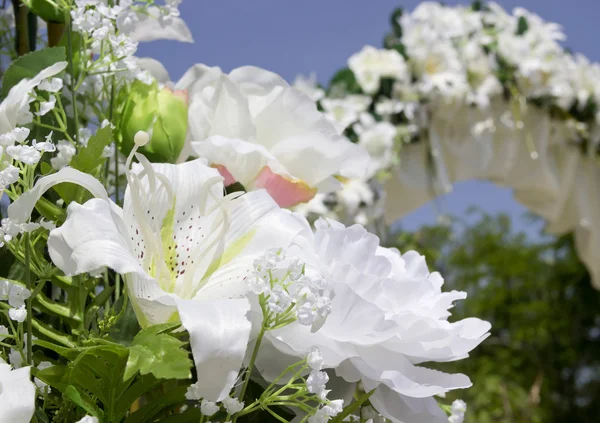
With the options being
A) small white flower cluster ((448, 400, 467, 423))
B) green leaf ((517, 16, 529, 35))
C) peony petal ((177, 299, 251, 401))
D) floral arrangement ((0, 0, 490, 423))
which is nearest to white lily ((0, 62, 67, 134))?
floral arrangement ((0, 0, 490, 423))

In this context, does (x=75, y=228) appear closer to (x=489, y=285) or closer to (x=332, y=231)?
(x=332, y=231)

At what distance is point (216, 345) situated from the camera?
0.22 meters

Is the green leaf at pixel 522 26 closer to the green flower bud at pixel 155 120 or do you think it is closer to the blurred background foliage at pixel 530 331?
the green flower bud at pixel 155 120

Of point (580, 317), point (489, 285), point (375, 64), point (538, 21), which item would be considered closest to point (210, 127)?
point (375, 64)

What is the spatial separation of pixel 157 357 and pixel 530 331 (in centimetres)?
691

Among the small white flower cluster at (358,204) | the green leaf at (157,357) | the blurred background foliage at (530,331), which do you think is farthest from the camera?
the blurred background foliage at (530,331)

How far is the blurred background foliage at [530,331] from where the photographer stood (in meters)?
6.41

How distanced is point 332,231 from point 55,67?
13 cm

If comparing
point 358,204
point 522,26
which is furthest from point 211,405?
point 522,26

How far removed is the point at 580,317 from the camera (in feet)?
21.0

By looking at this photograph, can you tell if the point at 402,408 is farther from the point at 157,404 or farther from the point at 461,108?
the point at 461,108

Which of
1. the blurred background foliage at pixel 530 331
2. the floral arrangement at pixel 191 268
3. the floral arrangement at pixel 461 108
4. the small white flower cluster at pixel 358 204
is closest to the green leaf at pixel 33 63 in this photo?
the floral arrangement at pixel 191 268

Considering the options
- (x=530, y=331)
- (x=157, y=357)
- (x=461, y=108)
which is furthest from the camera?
(x=530, y=331)

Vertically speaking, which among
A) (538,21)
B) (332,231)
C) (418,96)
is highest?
(332,231)
